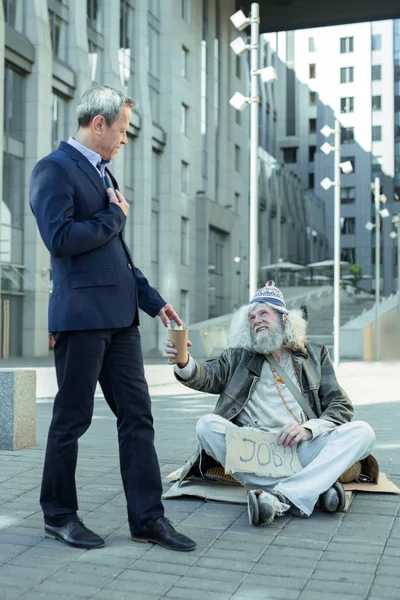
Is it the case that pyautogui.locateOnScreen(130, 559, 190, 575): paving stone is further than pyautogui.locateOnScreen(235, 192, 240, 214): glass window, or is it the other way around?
pyautogui.locateOnScreen(235, 192, 240, 214): glass window

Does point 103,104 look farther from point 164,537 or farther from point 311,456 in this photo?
point 311,456

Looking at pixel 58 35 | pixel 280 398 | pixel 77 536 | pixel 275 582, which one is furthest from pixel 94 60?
pixel 275 582

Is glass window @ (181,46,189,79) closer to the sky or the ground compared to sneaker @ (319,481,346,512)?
closer to the sky

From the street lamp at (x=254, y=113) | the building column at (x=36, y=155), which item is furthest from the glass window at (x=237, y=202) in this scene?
the street lamp at (x=254, y=113)

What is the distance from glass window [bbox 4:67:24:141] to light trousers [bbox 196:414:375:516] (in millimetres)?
25536

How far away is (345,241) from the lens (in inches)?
3344

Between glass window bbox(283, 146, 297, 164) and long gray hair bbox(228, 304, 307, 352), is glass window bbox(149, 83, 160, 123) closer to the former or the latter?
long gray hair bbox(228, 304, 307, 352)

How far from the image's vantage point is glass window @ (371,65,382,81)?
275 ft

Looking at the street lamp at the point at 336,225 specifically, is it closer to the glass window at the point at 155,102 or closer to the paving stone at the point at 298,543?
the glass window at the point at 155,102

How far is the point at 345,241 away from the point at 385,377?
6609 cm

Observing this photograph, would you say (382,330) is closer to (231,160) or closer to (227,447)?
(231,160)

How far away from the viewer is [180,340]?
179 inches

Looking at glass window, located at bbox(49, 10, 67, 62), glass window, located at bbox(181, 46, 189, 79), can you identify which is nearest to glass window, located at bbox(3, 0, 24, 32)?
glass window, located at bbox(49, 10, 67, 62)

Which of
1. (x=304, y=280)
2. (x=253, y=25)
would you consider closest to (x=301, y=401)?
(x=253, y=25)
